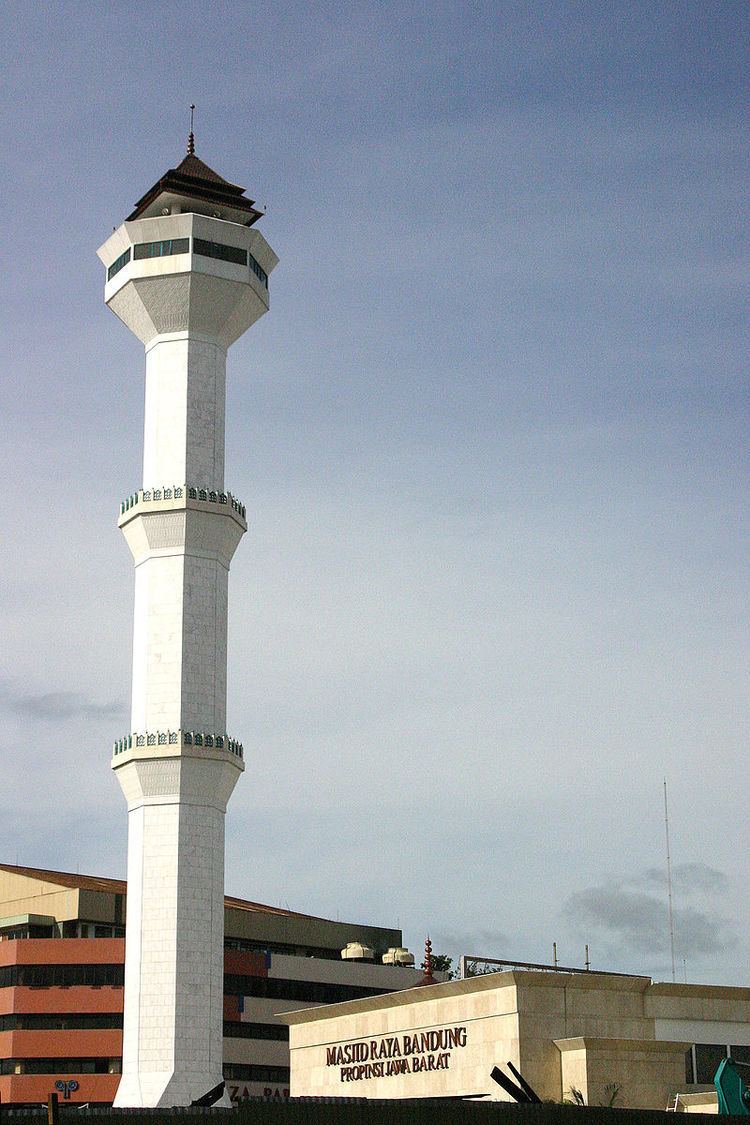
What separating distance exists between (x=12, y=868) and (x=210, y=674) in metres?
47.7

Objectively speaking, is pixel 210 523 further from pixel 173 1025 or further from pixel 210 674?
pixel 173 1025

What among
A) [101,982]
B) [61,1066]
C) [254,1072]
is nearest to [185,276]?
[101,982]

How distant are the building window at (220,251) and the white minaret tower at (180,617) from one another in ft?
0.35

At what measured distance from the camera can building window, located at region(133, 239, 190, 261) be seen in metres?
94.3

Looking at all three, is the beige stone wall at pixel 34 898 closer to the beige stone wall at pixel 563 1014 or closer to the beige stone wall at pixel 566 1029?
the beige stone wall at pixel 566 1029

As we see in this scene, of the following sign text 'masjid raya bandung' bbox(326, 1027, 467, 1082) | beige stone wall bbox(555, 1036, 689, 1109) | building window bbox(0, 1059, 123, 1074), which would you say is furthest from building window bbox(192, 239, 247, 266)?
building window bbox(0, 1059, 123, 1074)

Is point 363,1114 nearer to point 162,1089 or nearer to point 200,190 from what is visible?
point 162,1089

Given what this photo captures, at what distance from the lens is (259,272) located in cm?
9800

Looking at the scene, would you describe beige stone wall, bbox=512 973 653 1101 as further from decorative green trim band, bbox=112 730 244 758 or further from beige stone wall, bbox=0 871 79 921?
beige stone wall, bbox=0 871 79 921

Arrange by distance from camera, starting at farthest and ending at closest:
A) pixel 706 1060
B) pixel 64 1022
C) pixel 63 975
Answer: pixel 63 975, pixel 64 1022, pixel 706 1060

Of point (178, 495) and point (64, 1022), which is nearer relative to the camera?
point (178, 495)

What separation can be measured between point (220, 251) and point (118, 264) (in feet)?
21.3

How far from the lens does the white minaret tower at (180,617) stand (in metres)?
85.4

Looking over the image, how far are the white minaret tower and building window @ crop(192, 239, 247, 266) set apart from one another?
0.11 m
